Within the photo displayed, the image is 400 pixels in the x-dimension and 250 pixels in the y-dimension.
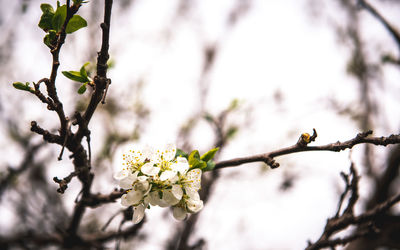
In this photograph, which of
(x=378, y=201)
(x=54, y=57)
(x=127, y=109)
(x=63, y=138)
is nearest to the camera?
(x=54, y=57)

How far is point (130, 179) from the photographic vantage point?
41.3 inches

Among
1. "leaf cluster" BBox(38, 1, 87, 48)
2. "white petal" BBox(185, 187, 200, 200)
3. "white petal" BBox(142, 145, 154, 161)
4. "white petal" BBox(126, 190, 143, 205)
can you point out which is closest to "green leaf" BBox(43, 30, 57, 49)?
"leaf cluster" BBox(38, 1, 87, 48)

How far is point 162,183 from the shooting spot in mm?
1051

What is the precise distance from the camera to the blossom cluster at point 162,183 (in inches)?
40.6

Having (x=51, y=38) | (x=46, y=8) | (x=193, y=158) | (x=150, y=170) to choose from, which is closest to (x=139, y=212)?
(x=150, y=170)

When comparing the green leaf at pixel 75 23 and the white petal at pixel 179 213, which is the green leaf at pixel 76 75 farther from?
the white petal at pixel 179 213

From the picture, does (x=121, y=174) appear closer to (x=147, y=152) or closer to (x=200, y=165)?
(x=147, y=152)

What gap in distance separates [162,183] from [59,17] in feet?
2.41

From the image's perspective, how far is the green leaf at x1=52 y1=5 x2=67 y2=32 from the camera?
956mm

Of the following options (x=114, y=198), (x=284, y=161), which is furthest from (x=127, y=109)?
(x=114, y=198)

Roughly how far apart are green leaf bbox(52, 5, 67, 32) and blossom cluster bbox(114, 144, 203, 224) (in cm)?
58

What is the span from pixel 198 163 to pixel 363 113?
4876 millimetres

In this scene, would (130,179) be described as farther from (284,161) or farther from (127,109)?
(284,161)

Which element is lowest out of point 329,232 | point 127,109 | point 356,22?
point 329,232
